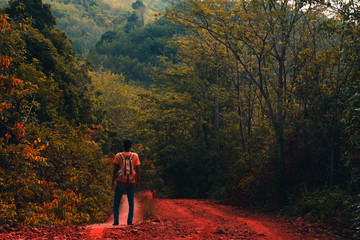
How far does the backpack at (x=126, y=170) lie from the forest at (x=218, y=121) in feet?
6.70

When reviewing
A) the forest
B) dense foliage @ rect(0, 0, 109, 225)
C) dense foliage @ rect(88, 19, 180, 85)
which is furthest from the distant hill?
dense foliage @ rect(0, 0, 109, 225)

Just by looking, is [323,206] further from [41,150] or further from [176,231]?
[41,150]

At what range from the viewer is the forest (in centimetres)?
956

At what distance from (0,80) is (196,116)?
17.2 meters

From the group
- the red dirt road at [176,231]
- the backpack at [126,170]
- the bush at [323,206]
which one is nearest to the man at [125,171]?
the backpack at [126,170]

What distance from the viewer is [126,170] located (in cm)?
815

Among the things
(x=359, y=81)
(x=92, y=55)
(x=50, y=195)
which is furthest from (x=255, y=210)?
(x=92, y=55)

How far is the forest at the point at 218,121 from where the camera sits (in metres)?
9.56

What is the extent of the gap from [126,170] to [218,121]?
53.4ft

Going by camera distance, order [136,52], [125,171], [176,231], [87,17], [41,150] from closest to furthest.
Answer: [176,231]
[125,171]
[41,150]
[136,52]
[87,17]

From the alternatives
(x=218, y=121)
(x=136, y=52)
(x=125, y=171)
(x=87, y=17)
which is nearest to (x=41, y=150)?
(x=125, y=171)

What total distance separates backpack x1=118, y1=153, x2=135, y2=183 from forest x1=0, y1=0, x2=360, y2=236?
2.04 meters

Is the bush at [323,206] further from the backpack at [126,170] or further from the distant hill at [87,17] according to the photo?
the distant hill at [87,17]

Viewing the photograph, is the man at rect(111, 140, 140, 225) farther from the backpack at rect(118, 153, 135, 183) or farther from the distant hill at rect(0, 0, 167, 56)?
the distant hill at rect(0, 0, 167, 56)
